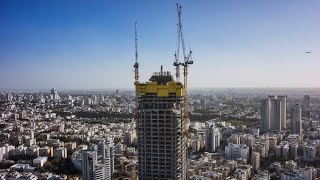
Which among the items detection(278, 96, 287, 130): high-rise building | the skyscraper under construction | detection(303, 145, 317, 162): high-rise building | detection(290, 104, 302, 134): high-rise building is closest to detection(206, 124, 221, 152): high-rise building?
detection(303, 145, 317, 162): high-rise building

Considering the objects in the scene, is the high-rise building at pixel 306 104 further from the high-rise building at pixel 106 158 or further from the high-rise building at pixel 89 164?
the high-rise building at pixel 89 164

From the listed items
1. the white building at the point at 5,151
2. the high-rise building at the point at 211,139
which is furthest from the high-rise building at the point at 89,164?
the high-rise building at the point at 211,139

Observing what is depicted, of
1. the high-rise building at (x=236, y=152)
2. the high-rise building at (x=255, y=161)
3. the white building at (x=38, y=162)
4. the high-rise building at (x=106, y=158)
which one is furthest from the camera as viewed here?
the high-rise building at (x=236, y=152)

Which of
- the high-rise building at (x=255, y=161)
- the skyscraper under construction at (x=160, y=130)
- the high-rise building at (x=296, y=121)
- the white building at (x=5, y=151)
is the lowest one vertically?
the high-rise building at (x=255, y=161)

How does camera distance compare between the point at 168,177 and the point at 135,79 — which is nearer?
the point at 168,177

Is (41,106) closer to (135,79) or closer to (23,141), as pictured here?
(23,141)

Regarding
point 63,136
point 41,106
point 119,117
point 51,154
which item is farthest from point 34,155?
point 41,106

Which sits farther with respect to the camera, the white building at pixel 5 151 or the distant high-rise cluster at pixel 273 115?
the distant high-rise cluster at pixel 273 115
